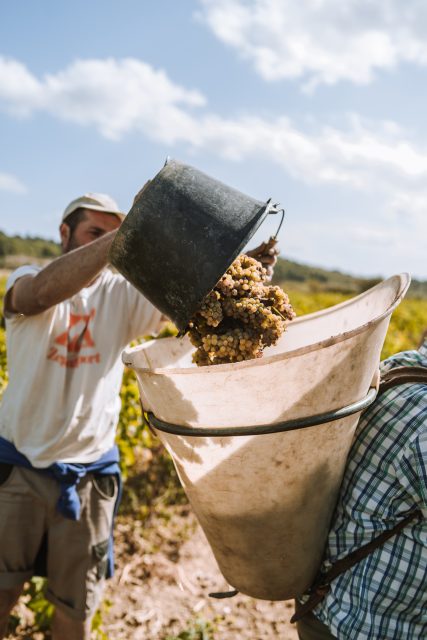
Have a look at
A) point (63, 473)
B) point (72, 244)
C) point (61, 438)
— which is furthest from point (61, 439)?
point (72, 244)

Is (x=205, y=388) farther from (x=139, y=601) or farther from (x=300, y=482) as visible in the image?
(x=139, y=601)

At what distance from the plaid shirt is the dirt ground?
2.22 m

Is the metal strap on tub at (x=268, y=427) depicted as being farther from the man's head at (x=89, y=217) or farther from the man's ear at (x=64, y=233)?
the man's ear at (x=64, y=233)

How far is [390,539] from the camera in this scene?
6.03 ft

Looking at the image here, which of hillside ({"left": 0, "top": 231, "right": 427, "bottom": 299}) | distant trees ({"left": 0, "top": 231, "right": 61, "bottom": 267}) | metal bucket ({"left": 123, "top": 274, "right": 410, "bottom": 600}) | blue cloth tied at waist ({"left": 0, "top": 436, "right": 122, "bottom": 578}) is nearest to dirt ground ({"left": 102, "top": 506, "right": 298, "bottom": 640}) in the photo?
blue cloth tied at waist ({"left": 0, "top": 436, "right": 122, "bottom": 578})

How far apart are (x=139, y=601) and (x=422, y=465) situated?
3182 millimetres

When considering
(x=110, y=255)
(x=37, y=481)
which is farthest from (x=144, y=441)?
(x=110, y=255)

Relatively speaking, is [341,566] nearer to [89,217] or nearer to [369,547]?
[369,547]

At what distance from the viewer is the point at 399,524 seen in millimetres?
1810

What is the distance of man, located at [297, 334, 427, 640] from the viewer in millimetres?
1784

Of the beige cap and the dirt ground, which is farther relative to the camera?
the dirt ground

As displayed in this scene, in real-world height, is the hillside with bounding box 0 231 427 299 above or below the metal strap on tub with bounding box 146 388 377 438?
above

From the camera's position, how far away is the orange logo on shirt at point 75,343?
284 centimetres

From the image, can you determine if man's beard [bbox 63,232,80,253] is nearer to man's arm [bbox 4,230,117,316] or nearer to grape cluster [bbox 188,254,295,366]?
man's arm [bbox 4,230,117,316]
